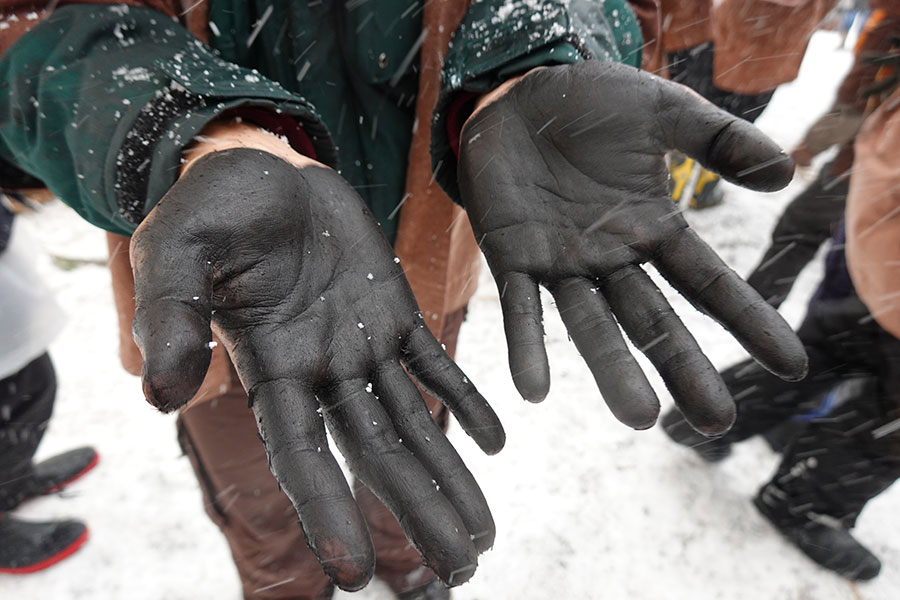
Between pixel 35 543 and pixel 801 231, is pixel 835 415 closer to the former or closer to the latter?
pixel 801 231

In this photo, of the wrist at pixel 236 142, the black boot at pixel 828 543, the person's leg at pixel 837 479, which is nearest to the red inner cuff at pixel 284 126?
the wrist at pixel 236 142

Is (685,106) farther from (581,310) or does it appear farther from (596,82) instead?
(581,310)

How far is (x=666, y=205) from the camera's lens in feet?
3.62

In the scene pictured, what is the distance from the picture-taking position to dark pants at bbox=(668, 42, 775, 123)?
2.96 metres

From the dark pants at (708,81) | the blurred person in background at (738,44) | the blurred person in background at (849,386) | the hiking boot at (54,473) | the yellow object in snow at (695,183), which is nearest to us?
the blurred person in background at (849,386)

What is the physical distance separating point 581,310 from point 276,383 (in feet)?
1.83

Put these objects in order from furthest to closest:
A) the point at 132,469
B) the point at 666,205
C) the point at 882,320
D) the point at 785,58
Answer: the point at 785,58 < the point at 132,469 < the point at 882,320 < the point at 666,205

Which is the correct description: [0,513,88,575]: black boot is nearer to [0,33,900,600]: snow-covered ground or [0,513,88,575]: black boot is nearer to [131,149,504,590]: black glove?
[0,33,900,600]: snow-covered ground

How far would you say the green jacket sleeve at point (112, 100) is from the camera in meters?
0.92

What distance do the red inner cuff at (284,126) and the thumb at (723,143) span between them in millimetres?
722

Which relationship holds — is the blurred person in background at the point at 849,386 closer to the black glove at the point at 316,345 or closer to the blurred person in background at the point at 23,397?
the black glove at the point at 316,345

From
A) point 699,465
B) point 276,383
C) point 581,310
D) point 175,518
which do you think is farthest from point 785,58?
point 175,518

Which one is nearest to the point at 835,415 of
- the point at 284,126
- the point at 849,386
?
the point at 849,386

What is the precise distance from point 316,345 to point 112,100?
54 cm
